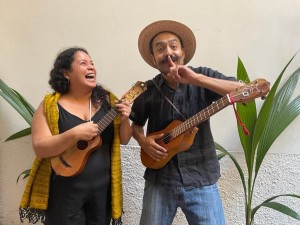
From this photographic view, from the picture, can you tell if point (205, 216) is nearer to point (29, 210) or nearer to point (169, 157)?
point (169, 157)

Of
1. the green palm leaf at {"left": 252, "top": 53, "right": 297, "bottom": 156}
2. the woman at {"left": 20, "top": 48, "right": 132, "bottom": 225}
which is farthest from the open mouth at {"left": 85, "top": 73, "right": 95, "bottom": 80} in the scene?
the green palm leaf at {"left": 252, "top": 53, "right": 297, "bottom": 156}

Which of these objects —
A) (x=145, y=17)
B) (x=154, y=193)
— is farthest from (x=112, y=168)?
(x=145, y=17)

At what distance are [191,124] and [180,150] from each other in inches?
5.2

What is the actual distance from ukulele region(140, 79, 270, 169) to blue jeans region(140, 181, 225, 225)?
121 mm

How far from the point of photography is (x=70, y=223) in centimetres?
131

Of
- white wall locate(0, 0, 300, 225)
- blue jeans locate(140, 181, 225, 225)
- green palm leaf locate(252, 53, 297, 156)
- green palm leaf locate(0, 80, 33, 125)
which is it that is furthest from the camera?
white wall locate(0, 0, 300, 225)

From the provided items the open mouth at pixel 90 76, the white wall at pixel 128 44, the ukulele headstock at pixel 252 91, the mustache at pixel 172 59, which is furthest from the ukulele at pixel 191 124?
the white wall at pixel 128 44

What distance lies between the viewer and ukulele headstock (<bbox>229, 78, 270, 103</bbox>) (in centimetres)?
104

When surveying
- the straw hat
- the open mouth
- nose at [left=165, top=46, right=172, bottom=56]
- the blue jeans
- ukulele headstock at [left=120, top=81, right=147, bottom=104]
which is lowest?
the blue jeans

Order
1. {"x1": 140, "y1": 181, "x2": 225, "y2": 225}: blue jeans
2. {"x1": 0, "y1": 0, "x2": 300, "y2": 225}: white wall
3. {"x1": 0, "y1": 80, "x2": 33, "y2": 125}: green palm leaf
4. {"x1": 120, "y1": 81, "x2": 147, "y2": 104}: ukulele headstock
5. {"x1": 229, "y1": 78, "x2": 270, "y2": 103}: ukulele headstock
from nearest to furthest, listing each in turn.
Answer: {"x1": 229, "y1": 78, "x2": 270, "y2": 103}: ukulele headstock, {"x1": 140, "y1": 181, "x2": 225, "y2": 225}: blue jeans, {"x1": 120, "y1": 81, "x2": 147, "y2": 104}: ukulele headstock, {"x1": 0, "y1": 80, "x2": 33, "y2": 125}: green palm leaf, {"x1": 0, "y1": 0, "x2": 300, "y2": 225}: white wall

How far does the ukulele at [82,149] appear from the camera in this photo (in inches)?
51.7

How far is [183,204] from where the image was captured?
1.27m

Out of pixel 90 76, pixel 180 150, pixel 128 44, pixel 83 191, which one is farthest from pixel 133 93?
pixel 128 44

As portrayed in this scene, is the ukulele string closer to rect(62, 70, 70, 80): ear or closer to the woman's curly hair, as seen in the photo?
the woman's curly hair
